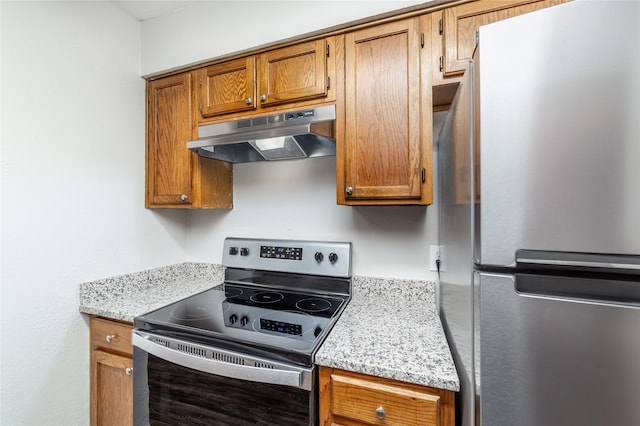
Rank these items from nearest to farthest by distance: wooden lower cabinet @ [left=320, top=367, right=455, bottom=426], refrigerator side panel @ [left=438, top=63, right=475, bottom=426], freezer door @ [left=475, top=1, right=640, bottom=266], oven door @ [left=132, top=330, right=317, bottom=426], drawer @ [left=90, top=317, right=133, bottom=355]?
freezer door @ [left=475, top=1, right=640, bottom=266] → refrigerator side panel @ [left=438, top=63, right=475, bottom=426] → wooden lower cabinet @ [left=320, top=367, right=455, bottom=426] → oven door @ [left=132, top=330, right=317, bottom=426] → drawer @ [left=90, top=317, right=133, bottom=355]

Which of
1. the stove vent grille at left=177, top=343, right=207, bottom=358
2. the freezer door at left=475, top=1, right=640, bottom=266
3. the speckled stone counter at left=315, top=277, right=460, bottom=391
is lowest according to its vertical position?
the stove vent grille at left=177, top=343, right=207, bottom=358

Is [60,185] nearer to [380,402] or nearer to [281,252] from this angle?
[281,252]

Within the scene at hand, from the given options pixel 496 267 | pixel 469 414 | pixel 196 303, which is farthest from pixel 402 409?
pixel 196 303

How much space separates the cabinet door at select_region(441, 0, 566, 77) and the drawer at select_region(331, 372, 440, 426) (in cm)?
116

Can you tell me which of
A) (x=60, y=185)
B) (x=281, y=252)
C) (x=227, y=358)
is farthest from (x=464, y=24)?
(x=60, y=185)

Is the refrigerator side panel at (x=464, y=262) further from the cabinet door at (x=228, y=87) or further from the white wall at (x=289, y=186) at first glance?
the cabinet door at (x=228, y=87)

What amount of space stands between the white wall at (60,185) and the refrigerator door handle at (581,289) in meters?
1.83

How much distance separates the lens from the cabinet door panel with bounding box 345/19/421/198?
115 centimetres

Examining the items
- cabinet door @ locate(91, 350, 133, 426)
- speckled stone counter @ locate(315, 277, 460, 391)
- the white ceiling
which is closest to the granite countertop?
speckled stone counter @ locate(315, 277, 460, 391)

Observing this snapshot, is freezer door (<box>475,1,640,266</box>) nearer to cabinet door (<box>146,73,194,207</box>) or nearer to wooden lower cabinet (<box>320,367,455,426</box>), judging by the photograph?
wooden lower cabinet (<box>320,367,455,426</box>)

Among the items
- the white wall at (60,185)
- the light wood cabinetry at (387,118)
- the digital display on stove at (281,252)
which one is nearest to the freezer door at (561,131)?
the light wood cabinetry at (387,118)

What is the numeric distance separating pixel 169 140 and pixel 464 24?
5.32 ft

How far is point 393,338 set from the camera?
1.02m

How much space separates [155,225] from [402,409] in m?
1.73
